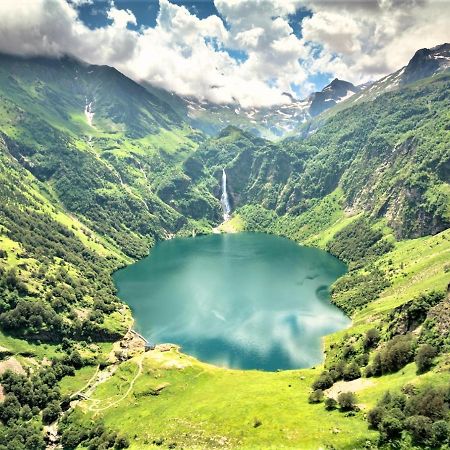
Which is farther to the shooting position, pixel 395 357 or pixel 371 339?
pixel 371 339

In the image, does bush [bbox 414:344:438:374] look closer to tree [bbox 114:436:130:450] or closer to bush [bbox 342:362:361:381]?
bush [bbox 342:362:361:381]

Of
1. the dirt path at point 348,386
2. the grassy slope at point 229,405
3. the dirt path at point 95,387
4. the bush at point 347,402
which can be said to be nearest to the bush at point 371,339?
the grassy slope at point 229,405

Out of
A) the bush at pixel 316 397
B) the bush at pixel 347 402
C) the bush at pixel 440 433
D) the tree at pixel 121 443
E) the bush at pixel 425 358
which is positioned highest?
the bush at pixel 425 358

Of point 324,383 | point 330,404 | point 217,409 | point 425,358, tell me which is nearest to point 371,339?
point 324,383

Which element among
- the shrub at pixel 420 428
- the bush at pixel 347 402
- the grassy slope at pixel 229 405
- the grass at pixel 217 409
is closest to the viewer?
the shrub at pixel 420 428

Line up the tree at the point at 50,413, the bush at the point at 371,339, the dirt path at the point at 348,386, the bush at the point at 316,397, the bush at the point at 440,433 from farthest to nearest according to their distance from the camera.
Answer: the tree at the point at 50,413, the bush at the point at 371,339, the bush at the point at 316,397, the dirt path at the point at 348,386, the bush at the point at 440,433

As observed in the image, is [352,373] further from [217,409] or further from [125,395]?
[125,395]

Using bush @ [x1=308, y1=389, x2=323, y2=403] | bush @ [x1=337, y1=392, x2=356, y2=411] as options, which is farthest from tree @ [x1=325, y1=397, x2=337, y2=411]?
bush @ [x1=308, y1=389, x2=323, y2=403]

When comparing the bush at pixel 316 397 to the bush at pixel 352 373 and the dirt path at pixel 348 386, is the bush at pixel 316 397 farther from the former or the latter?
the bush at pixel 352 373

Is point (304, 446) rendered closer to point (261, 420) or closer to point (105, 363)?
point (261, 420)

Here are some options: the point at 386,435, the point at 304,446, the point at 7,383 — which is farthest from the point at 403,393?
the point at 7,383
